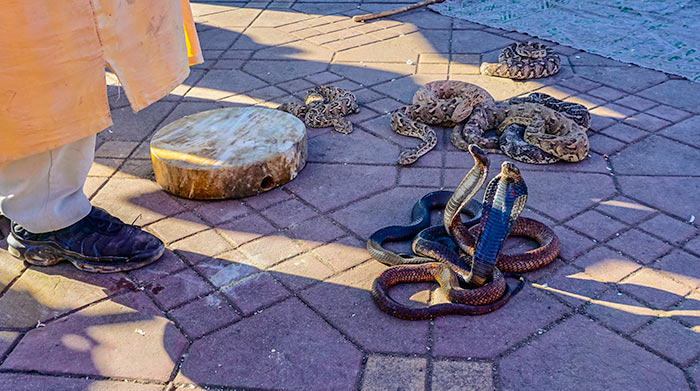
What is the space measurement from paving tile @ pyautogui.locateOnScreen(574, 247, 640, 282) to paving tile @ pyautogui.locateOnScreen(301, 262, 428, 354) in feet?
3.29

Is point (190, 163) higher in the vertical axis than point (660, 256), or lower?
higher

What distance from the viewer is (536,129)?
4.78 metres

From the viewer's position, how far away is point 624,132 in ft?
16.4

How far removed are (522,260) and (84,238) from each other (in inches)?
91.4

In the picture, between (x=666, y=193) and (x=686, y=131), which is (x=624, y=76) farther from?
(x=666, y=193)

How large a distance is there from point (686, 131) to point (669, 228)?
1582mm

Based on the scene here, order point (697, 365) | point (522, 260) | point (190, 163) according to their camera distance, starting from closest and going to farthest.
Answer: point (697, 365), point (522, 260), point (190, 163)

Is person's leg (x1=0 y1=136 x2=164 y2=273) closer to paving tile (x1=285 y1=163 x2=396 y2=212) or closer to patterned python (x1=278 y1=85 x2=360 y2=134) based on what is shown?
paving tile (x1=285 y1=163 x2=396 y2=212)

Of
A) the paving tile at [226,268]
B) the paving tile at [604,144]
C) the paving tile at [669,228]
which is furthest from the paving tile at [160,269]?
the paving tile at [604,144]

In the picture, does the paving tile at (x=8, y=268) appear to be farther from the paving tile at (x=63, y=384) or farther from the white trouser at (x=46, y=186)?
the paving tile at (x=63, y=384)

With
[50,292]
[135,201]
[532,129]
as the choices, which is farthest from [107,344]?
[532,129]

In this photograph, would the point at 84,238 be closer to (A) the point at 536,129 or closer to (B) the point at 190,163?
(B) the point at 190,163

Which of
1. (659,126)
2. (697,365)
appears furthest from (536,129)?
(697,365)

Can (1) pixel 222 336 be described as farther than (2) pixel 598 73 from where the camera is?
No
